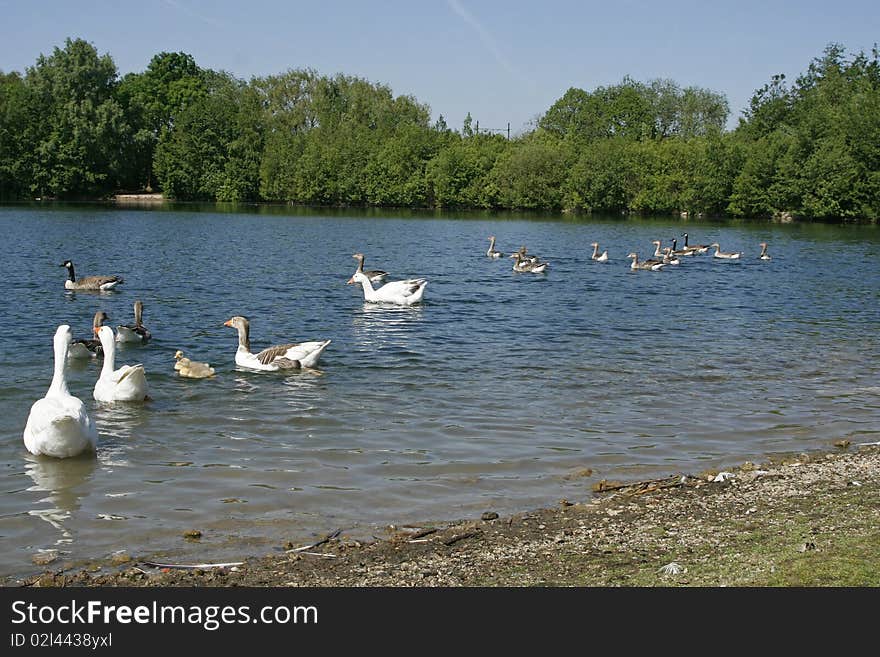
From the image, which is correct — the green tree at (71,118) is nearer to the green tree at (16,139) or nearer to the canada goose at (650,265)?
the green tree at (16,139)

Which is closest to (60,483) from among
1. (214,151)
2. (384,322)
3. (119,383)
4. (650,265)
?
(119,383)

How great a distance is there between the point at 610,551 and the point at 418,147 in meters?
101

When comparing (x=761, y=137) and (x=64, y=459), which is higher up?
(x=761, y=137)

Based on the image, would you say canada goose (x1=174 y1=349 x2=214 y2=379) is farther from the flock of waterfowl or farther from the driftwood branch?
the driftwood branch

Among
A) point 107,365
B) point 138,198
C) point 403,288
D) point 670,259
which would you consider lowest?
point 107,365

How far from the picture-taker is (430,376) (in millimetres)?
15500

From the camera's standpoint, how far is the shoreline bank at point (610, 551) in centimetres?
629

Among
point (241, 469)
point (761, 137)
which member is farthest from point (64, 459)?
point (761, 137)

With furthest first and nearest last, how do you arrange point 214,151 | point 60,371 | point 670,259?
point 214,151
point 670,259
point 60,371

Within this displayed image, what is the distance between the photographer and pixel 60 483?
9398mm

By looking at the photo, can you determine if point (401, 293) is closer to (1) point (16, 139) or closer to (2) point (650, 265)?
(2) point (650, 265)

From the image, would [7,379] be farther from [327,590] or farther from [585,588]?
[585,588]

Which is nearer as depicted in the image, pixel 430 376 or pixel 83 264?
pixel 430 376

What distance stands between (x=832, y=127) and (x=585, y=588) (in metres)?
88.4
